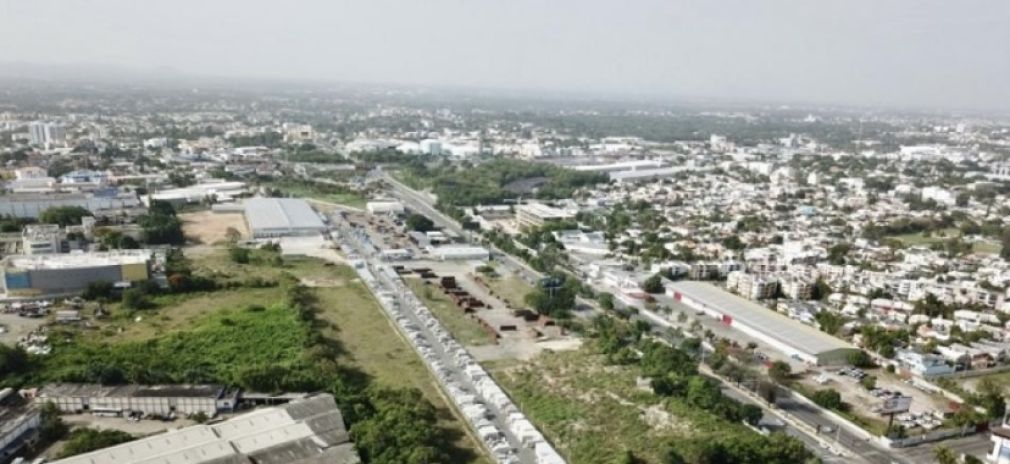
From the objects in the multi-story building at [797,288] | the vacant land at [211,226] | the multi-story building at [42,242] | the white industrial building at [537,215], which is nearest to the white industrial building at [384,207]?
the white industrial building at [537,215]

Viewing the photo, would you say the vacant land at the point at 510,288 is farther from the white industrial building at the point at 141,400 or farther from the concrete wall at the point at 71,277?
the concrete wall at the point at 71,277

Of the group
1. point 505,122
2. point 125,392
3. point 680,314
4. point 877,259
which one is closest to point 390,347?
point 125,392

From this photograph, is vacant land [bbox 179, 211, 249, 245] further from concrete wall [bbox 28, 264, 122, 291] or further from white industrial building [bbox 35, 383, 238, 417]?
white industrial building [bbox 35, 383, 238, 417]

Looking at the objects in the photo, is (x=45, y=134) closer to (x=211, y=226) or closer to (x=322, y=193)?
(x=322, y=193)

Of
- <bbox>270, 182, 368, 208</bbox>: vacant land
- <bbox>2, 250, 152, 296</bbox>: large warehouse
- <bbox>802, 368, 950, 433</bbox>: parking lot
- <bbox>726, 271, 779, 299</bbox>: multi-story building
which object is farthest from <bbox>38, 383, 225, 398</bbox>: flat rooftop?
<bbox>270, 182, 368, 208</bbox>: vacant land

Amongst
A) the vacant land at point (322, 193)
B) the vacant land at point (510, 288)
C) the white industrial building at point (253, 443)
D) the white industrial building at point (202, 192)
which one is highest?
the white industrial building at point (253, 443)
